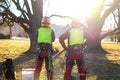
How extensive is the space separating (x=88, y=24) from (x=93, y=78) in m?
20.3

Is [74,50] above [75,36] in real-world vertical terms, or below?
below

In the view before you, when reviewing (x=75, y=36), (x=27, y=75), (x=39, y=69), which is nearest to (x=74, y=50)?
(x=75, y=36)

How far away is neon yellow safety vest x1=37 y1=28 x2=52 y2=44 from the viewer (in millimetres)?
11953

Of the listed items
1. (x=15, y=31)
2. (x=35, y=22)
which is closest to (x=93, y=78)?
(x=35, y=22)

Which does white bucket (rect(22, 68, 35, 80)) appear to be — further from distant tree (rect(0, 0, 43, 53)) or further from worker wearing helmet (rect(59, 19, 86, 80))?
distant tree (rect(0, 0, 43, 53))

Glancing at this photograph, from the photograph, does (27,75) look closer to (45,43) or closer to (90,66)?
(45,43)

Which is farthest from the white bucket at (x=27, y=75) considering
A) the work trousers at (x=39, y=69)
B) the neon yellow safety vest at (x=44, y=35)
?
the neon yellow safety vest at (x=44, y=35)

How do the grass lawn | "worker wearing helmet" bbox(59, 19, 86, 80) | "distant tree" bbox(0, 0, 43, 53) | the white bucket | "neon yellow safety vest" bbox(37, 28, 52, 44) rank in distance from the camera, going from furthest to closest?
"distant tree" bbox(0, 0, 43, 53) → the grass lawn → "neon yellow safety vest" bbox(37, 28, 52, 44) → the white bucket → "worker wearing helmet" bbox(59, 19, 86, 80)

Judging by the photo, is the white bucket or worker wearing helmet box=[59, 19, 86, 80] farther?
the white bucket

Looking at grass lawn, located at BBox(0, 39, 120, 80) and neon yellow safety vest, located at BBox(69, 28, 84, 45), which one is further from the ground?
neon yellow safety vest, located at BBox(69, 28, 84, 45)

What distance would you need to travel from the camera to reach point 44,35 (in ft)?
39.3

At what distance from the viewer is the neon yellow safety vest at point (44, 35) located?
12.0 meters

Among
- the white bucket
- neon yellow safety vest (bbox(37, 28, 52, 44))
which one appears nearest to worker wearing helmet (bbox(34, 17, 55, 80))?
neon yellow safety vest (bbox(37, 28, 52, 44))

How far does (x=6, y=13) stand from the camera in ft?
102
